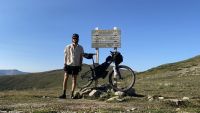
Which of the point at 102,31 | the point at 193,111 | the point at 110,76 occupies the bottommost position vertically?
the point at 193,111

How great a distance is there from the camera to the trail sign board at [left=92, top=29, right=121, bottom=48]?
27.4 m

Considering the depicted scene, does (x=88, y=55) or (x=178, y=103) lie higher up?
(x=88, y=55)

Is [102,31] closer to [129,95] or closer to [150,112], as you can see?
[129,95]

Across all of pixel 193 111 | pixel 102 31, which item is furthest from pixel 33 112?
pixel 102 31

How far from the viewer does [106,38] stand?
2789 centimetres

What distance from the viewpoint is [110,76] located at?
73.2ft

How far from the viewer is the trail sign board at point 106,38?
27.4 meters

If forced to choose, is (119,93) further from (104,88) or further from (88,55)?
(88,55)

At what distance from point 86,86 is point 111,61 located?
78.2 inches

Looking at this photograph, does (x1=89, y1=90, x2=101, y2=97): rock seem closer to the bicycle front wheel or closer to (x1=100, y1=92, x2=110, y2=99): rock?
(x1=100, y1=92, x2=110, y2=99): rock

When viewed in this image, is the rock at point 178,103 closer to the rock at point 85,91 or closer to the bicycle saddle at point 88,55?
the rock at point 85,91

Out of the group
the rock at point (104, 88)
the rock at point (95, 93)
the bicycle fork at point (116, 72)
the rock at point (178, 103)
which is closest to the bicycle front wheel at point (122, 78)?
the bicycle fork at point (116, 72)

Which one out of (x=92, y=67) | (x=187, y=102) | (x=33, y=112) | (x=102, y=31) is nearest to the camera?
(x=33, y=112)

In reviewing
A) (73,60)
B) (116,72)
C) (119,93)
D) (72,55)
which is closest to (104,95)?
(119,93)
